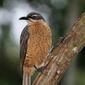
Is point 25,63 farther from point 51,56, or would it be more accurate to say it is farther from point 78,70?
point 78,70

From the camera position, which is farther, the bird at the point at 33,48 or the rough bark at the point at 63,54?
the bird at the point at 33,48

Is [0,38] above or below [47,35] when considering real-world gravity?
below

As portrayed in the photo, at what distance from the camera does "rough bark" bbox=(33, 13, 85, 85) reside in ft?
33.6

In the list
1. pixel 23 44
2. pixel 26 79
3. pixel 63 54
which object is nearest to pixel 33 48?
pixel 23 44

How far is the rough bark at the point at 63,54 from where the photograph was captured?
33.6 feet

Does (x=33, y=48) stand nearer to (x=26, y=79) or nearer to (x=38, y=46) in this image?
(x=38, y=46)

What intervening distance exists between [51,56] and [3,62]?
9.51m

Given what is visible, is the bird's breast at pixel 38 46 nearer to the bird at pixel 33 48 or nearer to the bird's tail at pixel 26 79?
the bird at pixel 33 48

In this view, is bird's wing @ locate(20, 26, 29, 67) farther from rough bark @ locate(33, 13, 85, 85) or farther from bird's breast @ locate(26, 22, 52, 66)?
rough bark @ locate(33, 13, 85, 85)

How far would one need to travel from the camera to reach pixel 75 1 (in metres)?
18.4

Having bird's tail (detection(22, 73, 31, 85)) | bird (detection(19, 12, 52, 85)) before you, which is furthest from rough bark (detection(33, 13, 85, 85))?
bird (detection(19, 12, 52, 85))

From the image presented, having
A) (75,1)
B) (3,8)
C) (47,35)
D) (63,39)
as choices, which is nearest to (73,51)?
(63,39)

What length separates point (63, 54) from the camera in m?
10.3

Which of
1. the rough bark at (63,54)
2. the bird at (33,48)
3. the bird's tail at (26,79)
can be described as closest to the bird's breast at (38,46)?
the bird at (33,48)
